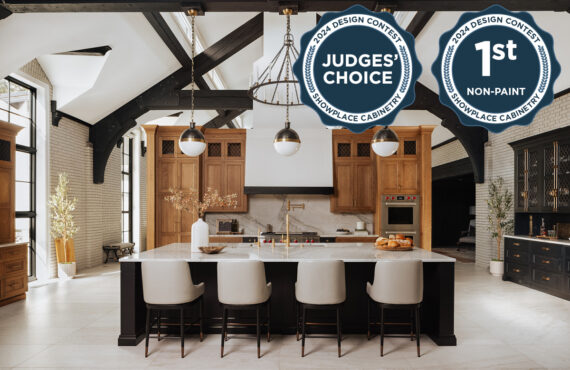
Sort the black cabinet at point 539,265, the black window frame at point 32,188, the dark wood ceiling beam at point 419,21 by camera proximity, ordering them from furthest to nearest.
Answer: the black window frame at point 32,188
the dark wood ceiling beam at point 419,21
the black cabinet at point 539,265

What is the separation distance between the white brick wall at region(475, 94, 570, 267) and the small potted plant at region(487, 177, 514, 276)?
0.19 meters

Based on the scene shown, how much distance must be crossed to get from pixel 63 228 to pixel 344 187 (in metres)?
5.07

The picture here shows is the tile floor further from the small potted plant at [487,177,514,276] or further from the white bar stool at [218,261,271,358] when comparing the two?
the small potted plant at [487,177,514,276]

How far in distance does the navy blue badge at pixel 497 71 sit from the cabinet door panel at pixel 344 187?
490 cm

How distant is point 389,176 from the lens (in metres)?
7.12

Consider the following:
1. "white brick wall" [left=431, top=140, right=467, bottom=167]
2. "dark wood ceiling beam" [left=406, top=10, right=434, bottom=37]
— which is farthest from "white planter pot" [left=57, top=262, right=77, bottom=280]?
"white brick wall" [left=431, top=140, right=467, bottom=167]

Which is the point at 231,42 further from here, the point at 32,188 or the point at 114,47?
the point at 32,188

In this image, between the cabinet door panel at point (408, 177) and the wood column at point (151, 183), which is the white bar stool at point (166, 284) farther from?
the cabinet door panel at point (408, 177)

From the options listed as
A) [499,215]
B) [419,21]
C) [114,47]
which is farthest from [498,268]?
[114,47]

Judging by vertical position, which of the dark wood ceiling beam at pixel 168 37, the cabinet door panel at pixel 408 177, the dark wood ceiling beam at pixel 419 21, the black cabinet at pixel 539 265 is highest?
the dark wood ceiling beam at pixel 419 21

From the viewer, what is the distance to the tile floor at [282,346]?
3.27 meters

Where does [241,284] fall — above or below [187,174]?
below

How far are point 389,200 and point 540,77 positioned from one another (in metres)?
4.87

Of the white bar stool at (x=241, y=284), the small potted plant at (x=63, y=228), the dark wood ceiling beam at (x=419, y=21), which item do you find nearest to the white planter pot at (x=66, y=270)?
the small potted plant at (x=63, y=228)
